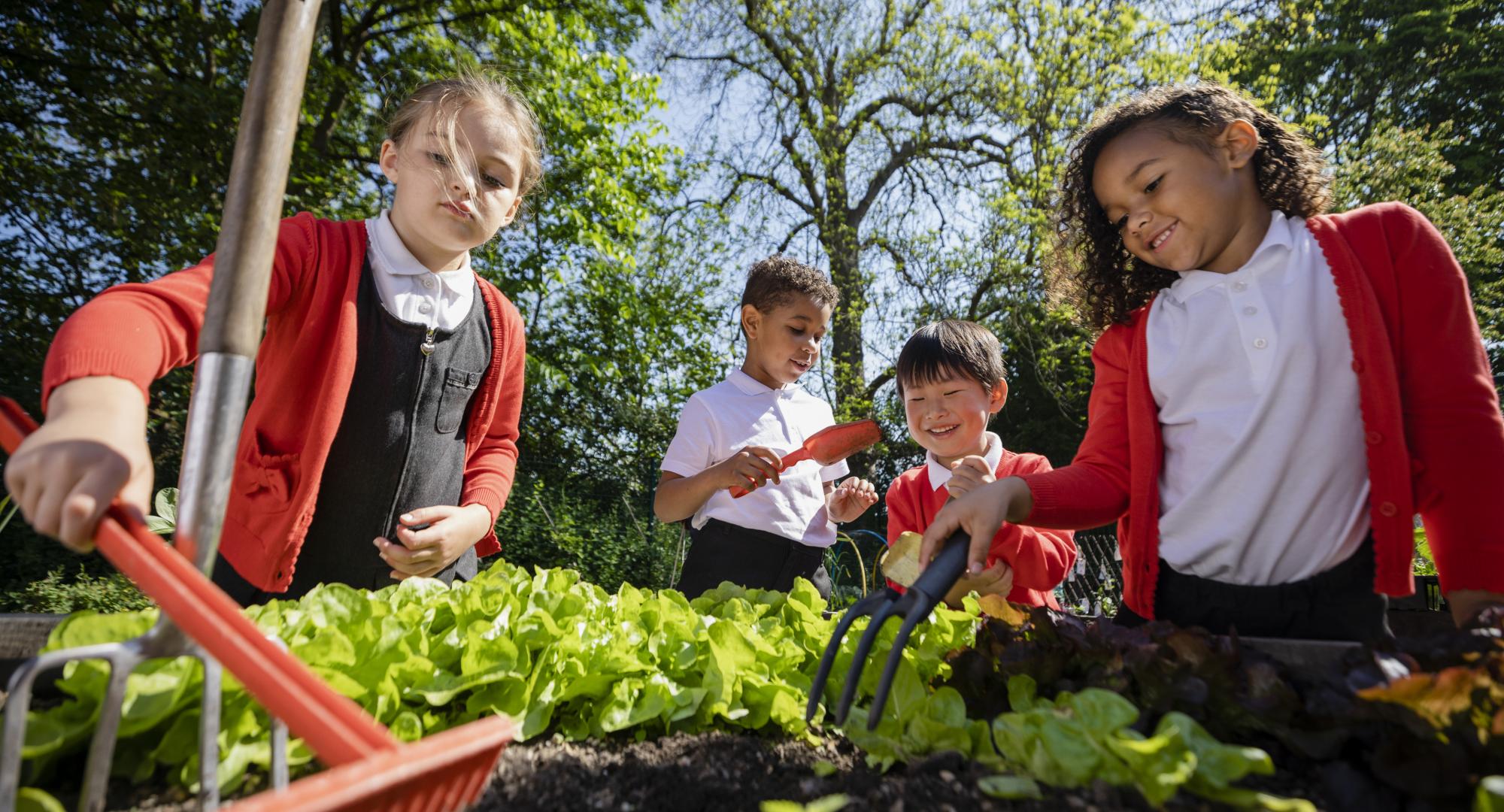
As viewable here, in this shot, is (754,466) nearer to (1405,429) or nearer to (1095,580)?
(1405,429)

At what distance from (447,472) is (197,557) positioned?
1.09 meters

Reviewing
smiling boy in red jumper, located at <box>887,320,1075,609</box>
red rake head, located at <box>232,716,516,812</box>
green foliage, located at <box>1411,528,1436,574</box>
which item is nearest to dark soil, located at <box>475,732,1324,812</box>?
red rake head, located at <box>232,716,516,812</box>

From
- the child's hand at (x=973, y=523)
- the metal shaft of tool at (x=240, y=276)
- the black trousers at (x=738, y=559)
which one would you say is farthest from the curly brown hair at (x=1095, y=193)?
the metal shaft of tool at (x=240, y=276)

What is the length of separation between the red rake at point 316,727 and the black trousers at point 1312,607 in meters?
1.28

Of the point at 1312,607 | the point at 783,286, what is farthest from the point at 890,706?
the point at 783,286

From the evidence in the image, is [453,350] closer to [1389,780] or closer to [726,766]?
[726,766]

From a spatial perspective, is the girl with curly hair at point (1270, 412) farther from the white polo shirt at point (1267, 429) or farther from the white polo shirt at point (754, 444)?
the white polo shirt at point (754, 444)

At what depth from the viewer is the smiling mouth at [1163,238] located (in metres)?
1.60

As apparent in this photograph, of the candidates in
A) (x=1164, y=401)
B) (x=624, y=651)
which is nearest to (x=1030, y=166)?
(x=1164, y=401)

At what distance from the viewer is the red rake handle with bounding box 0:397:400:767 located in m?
0.57

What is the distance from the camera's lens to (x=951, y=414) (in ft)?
8.61

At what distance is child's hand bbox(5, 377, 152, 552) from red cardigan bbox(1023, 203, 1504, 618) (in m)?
1.21

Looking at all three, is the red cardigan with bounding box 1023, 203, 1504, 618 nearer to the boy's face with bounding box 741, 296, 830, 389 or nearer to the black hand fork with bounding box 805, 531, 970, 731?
the black hand fork with bounding box 805, 531, 970, 731

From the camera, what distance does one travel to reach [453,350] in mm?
1860
